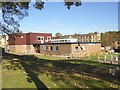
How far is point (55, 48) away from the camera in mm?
64188

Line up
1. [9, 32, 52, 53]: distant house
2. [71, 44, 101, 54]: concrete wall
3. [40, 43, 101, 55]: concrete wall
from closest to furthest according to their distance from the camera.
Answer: [40, 43, 101, 55]: concrete wall, [71, 44, 101, 54]: concrete wall, [9, 32, 52, 53]: distant house

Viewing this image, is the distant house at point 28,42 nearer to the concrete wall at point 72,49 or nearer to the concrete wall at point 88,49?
the concrete wall at point 72,49

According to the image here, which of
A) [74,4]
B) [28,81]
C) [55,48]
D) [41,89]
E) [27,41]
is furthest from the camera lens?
[27,41]

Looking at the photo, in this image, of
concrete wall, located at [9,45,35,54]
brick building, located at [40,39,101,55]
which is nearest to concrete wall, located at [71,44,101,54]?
brick building, located at [40,39,101,55]

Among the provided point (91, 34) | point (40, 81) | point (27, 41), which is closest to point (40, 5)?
point (40, 81)

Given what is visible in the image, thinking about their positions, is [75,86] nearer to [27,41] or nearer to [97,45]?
[97,45]

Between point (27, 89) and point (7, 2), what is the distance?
11.6 metres

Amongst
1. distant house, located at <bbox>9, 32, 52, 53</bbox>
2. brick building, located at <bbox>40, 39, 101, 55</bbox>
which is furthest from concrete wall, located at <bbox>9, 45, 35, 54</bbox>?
brick building, located at <bbox>40, 39, 101, 55</bbox>

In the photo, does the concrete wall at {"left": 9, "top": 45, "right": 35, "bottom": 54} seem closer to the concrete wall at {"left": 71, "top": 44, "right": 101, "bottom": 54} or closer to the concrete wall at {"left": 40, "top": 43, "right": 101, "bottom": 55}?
the concrete wall at {"left": 40, "top": 43, "right": 101, "bottom": 55}

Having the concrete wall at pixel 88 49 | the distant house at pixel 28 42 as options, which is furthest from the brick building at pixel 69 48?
the distant house at pixel 28 42

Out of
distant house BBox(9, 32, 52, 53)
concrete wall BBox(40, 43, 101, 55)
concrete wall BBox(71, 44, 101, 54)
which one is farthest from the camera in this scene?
distant house BBox(9, 32, 52, 53)

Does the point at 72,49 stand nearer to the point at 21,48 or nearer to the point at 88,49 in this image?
the point at 88,49

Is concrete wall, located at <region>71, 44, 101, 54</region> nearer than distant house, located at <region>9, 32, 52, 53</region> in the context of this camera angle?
Yes

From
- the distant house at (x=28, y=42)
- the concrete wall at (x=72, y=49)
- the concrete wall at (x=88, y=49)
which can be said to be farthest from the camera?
the distant house at (x=28, y=42)
